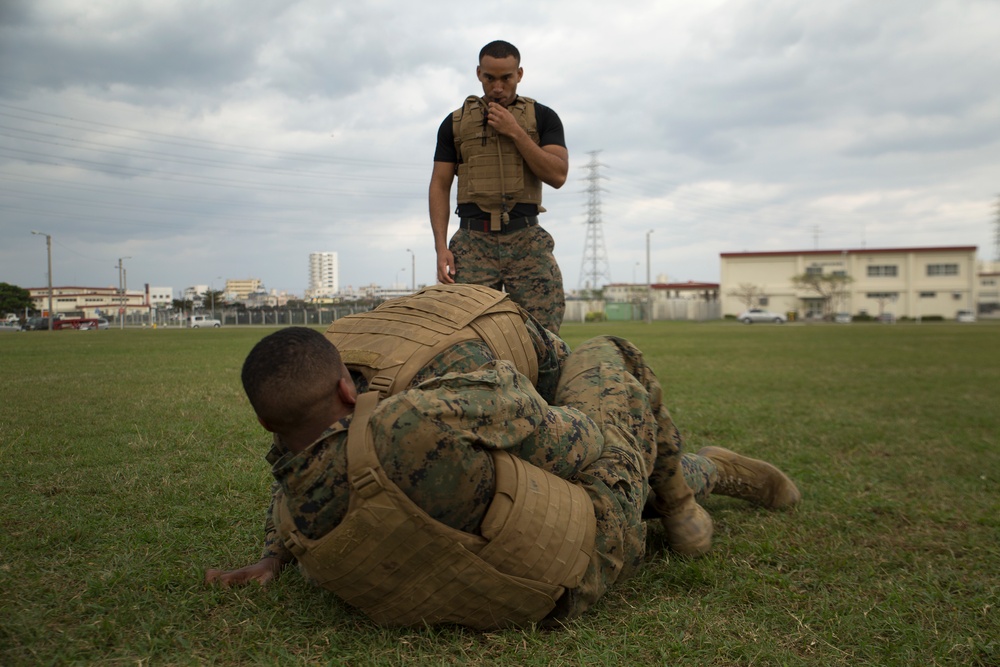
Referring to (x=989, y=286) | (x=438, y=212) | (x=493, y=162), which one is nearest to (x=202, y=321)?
(x=438, y=212)

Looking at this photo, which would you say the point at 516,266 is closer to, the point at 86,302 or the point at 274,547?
the point at 274,547

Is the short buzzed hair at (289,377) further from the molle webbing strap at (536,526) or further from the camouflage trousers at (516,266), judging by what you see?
the camouflage trousers at (516,266)

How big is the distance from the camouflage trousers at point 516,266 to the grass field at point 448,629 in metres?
1.43

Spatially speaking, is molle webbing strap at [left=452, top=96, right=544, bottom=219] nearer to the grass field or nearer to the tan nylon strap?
the grass field

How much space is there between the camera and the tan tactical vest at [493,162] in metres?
4.18

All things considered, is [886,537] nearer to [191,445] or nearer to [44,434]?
[191,445]

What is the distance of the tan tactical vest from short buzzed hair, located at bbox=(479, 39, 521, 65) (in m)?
0.28

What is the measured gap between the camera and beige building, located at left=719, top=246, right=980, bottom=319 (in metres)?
74.7

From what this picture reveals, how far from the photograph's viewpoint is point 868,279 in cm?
7769

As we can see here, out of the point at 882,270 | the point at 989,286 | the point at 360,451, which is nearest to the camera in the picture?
the point at 360,451

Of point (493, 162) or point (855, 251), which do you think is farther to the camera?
point (855, 251)

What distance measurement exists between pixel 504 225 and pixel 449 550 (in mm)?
2594

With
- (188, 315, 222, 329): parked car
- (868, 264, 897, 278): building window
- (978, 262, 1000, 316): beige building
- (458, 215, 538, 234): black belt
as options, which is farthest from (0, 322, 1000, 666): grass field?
(978, 262, 1000, 316): beige building

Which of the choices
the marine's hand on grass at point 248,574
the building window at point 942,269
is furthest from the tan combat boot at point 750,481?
the building window at point 942,269
